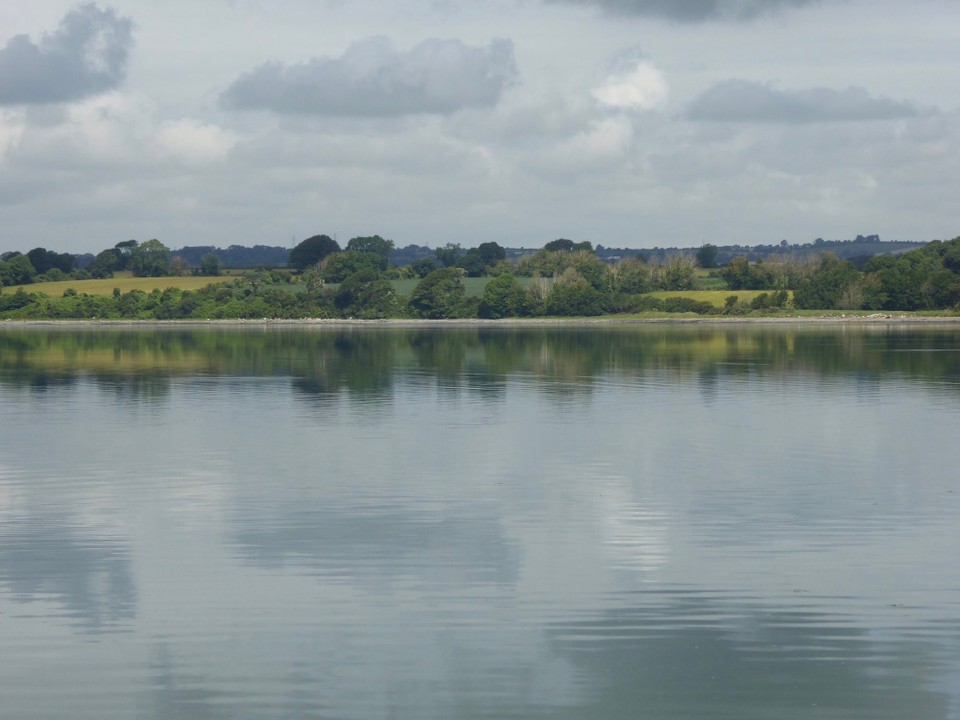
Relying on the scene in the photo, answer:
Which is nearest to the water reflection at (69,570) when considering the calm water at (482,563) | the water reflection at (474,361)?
the calm water at (482,563)

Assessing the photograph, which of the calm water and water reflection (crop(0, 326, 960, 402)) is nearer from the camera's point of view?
the calm water

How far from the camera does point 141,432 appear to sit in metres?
41.6

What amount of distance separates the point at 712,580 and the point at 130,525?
11.3m

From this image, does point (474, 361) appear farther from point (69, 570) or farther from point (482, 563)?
point (69, 570)

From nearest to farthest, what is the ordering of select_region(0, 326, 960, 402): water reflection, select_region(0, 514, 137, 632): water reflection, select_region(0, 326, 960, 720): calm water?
select_region(0, 326, 960, 720): calm water
select_region(0, 514, 137, 632): water reflection
select_region(0, 326, 960, 402): water reflection

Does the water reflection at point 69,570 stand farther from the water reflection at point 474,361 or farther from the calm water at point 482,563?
the water reflection at point 474,361

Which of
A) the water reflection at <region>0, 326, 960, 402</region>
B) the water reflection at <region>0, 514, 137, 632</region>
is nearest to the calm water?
the water reflection at <region>0, 514, 137, 632</region>

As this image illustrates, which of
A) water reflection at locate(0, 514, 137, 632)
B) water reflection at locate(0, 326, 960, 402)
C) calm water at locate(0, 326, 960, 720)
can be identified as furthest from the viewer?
water reflection at locate(0, 326, 960, 402)

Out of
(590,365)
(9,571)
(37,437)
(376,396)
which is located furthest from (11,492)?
(590,365)

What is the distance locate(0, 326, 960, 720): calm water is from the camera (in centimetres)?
1530

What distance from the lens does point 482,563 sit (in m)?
21.6

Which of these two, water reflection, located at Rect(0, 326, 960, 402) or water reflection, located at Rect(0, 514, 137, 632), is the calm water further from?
water reflection, located at Rect(0, 326, 960, 402)

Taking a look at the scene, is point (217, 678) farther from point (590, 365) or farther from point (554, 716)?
point (590, 365)

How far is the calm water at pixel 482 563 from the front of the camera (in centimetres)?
1530
